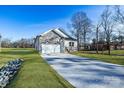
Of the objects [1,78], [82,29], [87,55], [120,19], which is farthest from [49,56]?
[1,78]

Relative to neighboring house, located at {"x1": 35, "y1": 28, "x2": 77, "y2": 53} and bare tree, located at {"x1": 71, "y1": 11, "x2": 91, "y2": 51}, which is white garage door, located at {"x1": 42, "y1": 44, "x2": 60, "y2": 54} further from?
bare tree, located at {"x1": 71, "y1": 11, "x2": 91, "y2": 51}

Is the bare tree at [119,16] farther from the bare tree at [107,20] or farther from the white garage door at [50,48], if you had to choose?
the white garage door at [50,48]

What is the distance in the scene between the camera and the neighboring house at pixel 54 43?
1431 cm

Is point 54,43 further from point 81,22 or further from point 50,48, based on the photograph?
point 81,22

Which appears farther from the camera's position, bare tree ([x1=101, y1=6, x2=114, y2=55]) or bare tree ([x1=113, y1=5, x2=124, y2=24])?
bare tree ([x1=113, y1=5, x2=124, y2=24])

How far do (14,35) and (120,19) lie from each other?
4799 millimetres

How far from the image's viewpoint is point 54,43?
15.3 metres

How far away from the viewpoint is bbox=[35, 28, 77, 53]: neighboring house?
14309 mm

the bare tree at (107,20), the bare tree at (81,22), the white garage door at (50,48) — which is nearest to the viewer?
the bare tree at (107,20)

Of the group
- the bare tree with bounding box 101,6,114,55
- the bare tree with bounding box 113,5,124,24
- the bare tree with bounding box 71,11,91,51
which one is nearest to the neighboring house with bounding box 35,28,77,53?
the bare tree with bounding box 71,11,91,51

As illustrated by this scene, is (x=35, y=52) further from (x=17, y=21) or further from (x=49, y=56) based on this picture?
(x=17, y=21)

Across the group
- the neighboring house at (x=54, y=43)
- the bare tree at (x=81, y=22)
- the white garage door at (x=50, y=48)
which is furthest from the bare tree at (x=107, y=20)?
the white garage door at (x=50, y=48)

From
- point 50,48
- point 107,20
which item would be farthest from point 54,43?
point 107,20
